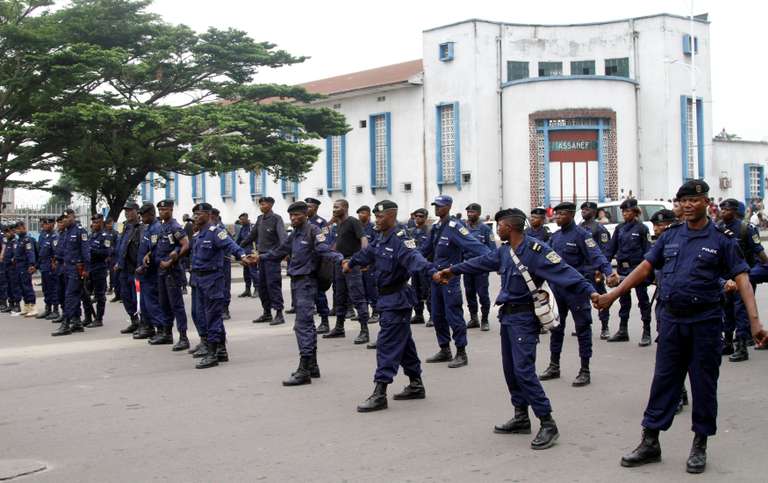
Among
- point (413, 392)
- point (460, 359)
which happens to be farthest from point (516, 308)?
point (460, 359)

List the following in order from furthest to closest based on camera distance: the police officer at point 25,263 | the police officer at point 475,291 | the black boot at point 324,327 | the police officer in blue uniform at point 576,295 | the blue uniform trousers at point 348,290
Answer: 1. the police officer at point 25,263
2. the police officer at point 475,291
3. the black boot at point 324,327
4. the blue uniform trousers at point 348,290
5. the police officer in blue uniform at point 576,295

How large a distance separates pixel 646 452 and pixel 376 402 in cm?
258

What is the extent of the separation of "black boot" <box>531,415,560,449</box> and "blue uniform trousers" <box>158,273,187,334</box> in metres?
6.09

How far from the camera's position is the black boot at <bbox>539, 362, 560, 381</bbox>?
8784 millimetres

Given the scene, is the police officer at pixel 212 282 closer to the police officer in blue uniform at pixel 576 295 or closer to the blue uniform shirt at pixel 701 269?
the police officer in blue uniform at pixel 576 295

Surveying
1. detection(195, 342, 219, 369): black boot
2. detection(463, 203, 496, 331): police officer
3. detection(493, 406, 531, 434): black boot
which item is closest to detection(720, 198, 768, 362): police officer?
detection(463, 203, 496, 331): police officer

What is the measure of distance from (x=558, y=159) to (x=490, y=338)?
98.5 ft

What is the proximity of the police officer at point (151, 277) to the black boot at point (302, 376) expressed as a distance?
143 inches

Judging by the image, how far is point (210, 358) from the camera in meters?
9.95

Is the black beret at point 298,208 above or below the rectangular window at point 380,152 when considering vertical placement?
below

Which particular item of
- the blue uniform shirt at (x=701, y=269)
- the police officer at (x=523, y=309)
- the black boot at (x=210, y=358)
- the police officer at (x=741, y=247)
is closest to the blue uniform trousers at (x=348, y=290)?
the black boot at (x=210, y=358)

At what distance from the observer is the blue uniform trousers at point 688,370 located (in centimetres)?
561

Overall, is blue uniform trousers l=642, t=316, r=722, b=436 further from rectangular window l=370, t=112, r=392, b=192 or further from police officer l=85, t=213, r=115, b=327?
rectangular window l=370, t=112, r=392, b=192

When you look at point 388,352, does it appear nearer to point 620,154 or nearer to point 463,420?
point 463,420
